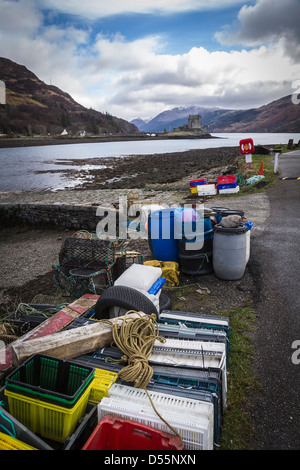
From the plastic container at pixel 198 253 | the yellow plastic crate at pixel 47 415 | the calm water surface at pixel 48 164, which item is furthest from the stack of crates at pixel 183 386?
the calm water surface at pixel 48 164

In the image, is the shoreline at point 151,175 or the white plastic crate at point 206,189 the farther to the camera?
the shoreline at point 151,175

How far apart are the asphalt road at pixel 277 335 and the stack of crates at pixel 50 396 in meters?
1.73

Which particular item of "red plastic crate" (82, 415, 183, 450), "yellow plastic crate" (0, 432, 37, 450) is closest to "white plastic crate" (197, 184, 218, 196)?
"red plastic crate" (82, 415, 183, 450)

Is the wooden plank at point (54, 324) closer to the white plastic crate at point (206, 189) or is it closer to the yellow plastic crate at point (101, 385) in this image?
the yellow plastic crate at point (101, 385)

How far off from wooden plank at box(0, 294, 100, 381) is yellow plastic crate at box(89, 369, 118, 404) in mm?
1145

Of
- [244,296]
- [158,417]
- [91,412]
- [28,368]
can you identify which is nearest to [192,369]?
[158,417]

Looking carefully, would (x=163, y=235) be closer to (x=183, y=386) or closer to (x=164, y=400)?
(x=183, y=386)

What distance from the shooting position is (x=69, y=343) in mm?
3184

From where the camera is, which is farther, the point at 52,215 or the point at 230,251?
the point at 52,215


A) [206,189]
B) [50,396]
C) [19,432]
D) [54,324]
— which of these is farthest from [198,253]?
[206,189]

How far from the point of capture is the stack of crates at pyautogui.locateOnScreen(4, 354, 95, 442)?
Result: 233 centimetres

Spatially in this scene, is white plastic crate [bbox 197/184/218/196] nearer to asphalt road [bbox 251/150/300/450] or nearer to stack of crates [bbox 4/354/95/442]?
asphalt road [bbox 251/150/300/450]

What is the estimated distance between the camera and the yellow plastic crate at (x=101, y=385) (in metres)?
2.68

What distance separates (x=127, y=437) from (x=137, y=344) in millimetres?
1066
